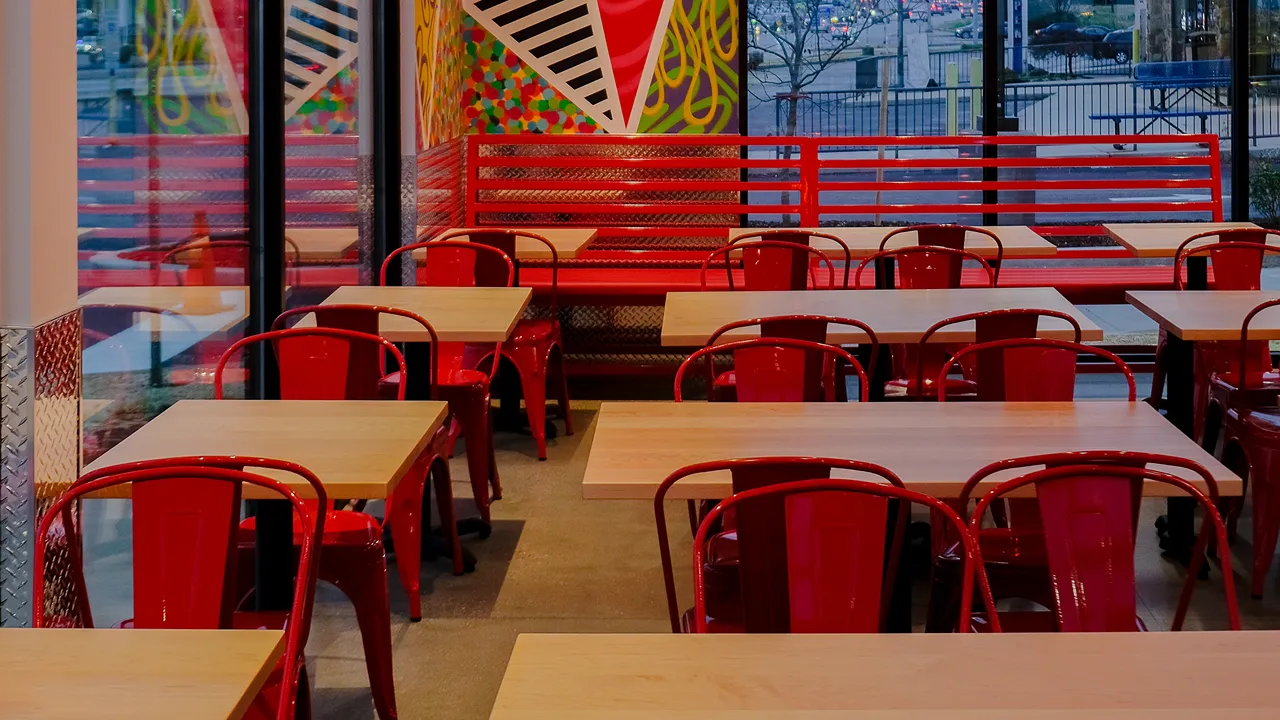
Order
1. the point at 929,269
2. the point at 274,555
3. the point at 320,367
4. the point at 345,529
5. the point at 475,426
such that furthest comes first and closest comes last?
the point at 929,269, the point at 475,426, the point at 320,367, the point at 345,529, the point at 274,555

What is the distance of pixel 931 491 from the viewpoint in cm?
288

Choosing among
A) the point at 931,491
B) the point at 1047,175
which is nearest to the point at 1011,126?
the point at 1047,175

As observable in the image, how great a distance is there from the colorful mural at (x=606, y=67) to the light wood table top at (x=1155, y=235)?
101 inches

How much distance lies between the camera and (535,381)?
20.7 feet

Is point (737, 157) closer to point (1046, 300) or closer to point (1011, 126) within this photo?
point (1011, 126)

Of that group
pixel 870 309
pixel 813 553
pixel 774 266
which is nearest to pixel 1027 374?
pixel 870 309

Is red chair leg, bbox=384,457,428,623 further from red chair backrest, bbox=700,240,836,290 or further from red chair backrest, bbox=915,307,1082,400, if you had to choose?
red chair backrest, bbox=700,240,836,290

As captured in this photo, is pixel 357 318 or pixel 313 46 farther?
pixel 313 46

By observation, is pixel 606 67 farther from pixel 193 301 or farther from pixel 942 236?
pixel 193 301

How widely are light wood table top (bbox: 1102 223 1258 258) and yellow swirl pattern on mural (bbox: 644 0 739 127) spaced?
Answer: 8.46 feet

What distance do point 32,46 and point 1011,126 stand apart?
6.52 metres

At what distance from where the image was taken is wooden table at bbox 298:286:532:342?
4523 millimetres

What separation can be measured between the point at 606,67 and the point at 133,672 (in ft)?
22.8

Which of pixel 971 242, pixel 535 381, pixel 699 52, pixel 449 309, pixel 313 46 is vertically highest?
pixel 699 52
